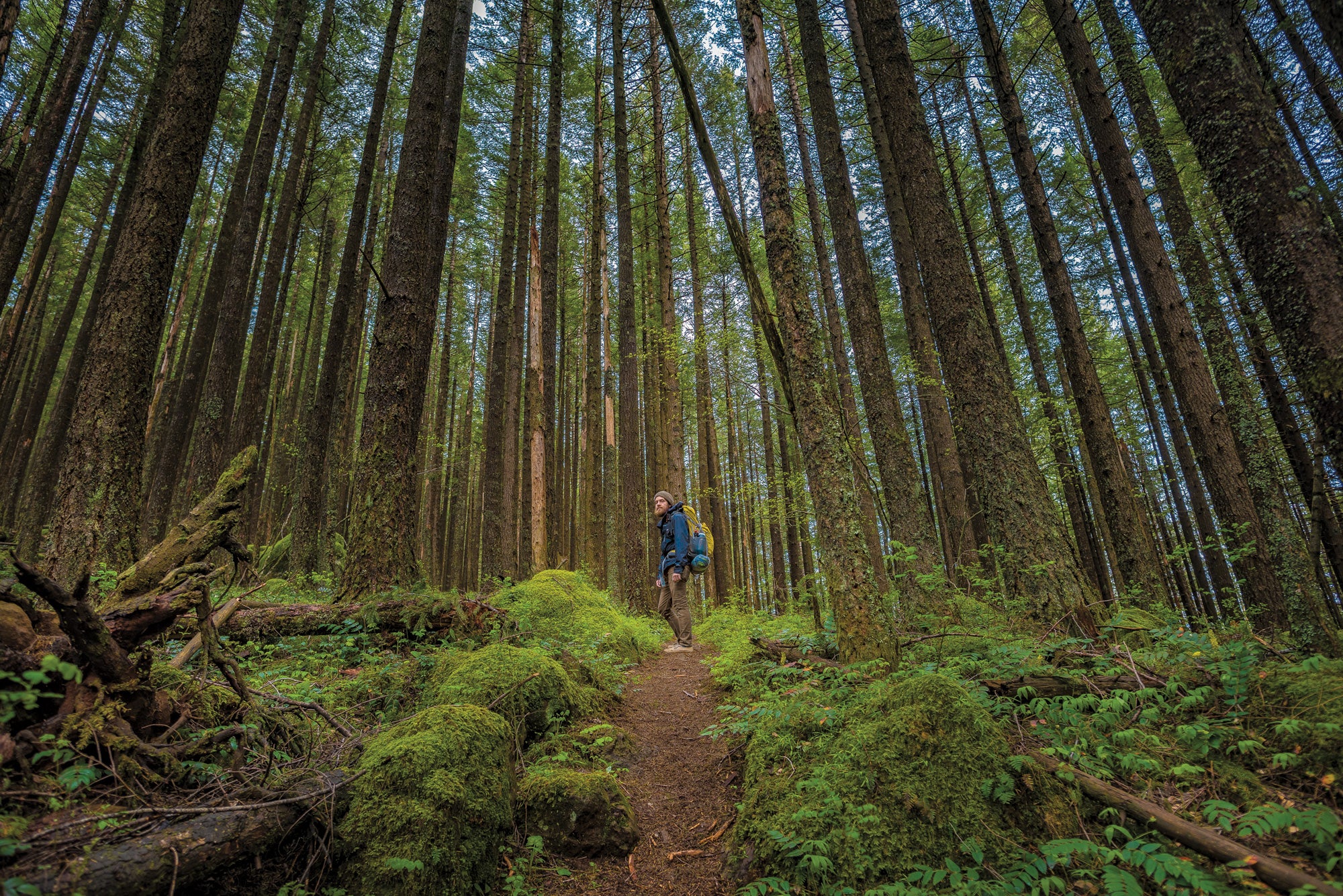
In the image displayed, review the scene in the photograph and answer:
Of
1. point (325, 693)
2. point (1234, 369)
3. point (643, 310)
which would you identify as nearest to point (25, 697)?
point (325, 693)

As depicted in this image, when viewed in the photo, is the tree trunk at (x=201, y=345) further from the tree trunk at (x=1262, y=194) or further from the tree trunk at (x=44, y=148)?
the tree trunk at (x=1262, y=194)

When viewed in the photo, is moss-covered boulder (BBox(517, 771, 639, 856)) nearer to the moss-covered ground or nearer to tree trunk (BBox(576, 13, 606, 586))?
the moss-covered ground

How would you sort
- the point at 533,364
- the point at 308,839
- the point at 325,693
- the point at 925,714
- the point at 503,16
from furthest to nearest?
the point at 503,16, the point at 533,364, the point at 325,693, the point at 925,714, the point at 308,839

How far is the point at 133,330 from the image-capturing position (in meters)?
4.61

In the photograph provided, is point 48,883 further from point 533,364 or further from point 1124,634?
point 533,364

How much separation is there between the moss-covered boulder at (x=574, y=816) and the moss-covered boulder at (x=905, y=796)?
26.1 inches

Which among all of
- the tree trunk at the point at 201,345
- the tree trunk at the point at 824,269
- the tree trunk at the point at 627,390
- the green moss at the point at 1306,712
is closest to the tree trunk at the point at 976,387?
the green moss at the point at 1306,712

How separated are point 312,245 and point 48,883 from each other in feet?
88.0

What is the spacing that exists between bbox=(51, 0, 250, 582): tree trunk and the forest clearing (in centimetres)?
3

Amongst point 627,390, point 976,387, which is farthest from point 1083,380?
point 627,390

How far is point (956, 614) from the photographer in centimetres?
489

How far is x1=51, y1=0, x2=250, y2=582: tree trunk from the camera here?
4.30 meters

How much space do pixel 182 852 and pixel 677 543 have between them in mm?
6524

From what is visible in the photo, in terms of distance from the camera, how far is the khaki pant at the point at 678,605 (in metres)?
8.07
